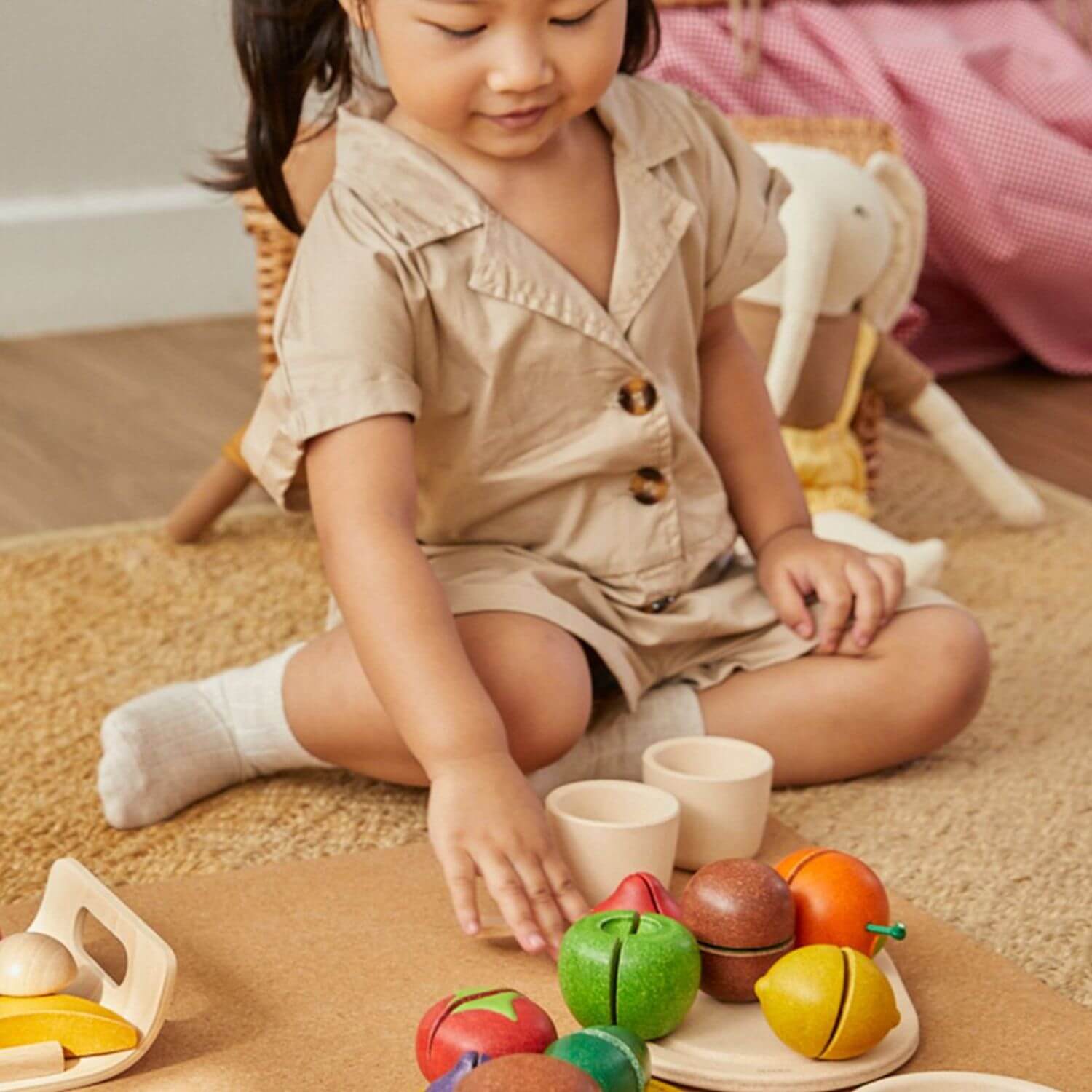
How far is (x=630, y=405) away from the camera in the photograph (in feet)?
3.35

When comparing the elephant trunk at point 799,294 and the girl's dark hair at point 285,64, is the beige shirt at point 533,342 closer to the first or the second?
the girl's dark hair at point 285,64

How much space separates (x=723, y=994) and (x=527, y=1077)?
7.4 inches

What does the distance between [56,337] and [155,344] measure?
132mm

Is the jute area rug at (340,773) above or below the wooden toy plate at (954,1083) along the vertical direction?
below

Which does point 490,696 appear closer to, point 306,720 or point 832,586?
point 306,720

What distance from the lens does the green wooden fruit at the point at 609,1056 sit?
0.64 metres

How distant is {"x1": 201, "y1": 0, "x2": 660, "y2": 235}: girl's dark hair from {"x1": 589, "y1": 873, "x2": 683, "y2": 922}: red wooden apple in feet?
→ 1.62

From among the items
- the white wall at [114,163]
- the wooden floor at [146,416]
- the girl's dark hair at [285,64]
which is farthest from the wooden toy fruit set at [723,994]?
the white wall at [114,163]

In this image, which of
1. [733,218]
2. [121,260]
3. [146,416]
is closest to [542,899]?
[733,218]

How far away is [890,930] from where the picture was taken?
0.76 meters

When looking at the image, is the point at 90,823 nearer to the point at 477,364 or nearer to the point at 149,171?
the point at 477,364

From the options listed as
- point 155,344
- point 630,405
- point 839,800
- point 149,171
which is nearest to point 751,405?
point 630,405

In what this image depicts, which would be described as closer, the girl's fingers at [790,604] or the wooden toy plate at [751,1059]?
the wooden toy plate at [751,1059]

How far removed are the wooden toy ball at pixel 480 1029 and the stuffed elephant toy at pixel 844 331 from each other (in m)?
0.72
